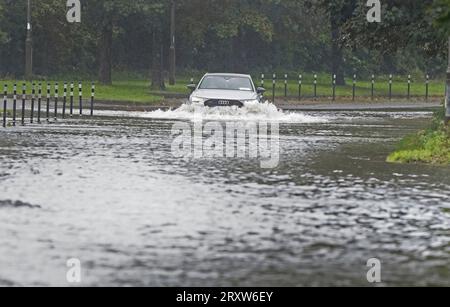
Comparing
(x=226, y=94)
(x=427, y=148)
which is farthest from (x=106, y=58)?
(x=427, y=148)

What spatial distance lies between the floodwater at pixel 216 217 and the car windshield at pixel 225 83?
12.1 meters

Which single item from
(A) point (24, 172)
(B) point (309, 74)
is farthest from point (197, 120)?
(B) point (309, 74)

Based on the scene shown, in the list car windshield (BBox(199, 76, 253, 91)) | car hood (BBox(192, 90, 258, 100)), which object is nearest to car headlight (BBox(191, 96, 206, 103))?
car hood (BBox(192, 90, 258, 100))

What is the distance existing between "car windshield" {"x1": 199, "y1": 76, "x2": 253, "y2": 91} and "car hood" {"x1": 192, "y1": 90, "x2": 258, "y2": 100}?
1.68 ft

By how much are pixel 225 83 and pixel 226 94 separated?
1274mm

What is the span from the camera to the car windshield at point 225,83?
37062 millimetres

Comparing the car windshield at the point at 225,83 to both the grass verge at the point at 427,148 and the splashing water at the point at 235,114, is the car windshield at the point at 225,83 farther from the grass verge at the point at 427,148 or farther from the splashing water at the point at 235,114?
the grass verge at the point at 427,148

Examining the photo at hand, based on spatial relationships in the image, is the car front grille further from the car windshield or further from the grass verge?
the grass verge

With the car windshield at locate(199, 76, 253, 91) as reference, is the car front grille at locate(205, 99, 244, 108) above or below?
below

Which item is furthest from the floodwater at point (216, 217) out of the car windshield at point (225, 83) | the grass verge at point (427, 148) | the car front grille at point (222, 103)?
the car windshield at point (225, 83)

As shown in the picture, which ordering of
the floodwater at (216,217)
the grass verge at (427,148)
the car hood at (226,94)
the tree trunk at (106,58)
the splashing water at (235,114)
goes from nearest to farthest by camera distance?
the floodwater at (216,217) < the grass verge at (427,148) < the splashing water at (235,114) < the car hood at (226,94) < the tree trunk at (106,58)

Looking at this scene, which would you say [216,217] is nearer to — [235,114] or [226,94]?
[235,114]

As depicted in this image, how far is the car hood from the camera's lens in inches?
1407

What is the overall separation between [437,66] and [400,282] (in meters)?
78.4
